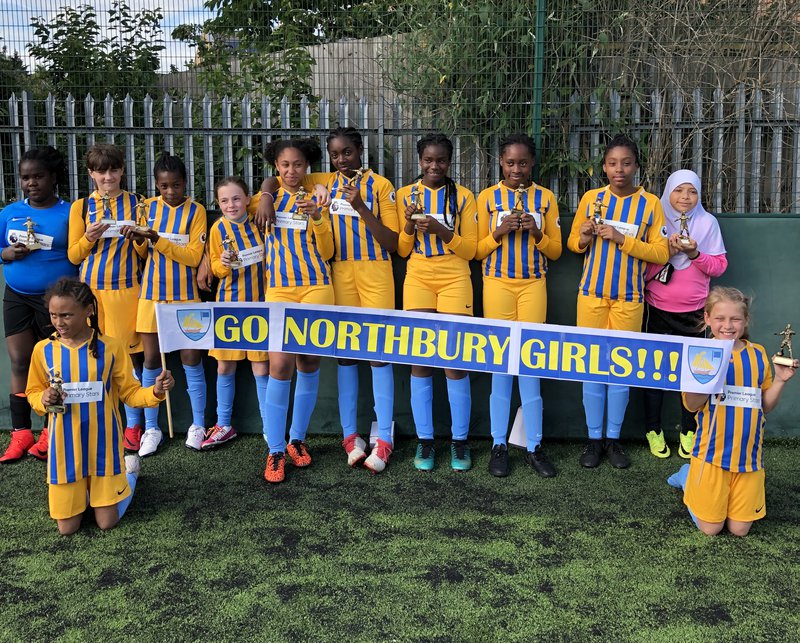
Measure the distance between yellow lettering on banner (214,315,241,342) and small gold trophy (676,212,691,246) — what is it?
8.90 feet

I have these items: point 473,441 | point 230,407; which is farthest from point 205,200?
point 473,441

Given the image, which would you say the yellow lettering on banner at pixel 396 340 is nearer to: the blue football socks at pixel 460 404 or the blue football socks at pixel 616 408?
the blue football socks at pixel 460 404

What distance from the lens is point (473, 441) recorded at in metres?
5.27

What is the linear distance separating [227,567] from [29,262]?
2.54m

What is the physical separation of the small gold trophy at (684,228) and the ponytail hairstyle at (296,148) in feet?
7.50

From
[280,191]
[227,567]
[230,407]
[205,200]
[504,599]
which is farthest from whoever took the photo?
[205,200]

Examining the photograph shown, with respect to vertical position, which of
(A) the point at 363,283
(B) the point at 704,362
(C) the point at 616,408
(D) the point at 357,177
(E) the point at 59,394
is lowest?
(C) the point at 616,408

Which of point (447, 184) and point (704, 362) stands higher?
point (447, 184)

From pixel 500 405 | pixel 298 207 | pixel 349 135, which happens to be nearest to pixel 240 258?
pixel 298 207

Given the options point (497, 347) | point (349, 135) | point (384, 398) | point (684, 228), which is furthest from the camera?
point (384, 398)

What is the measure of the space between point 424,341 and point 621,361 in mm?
1095

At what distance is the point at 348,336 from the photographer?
440cm

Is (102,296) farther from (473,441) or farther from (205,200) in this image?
(473,441)

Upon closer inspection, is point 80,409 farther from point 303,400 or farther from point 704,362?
point 704,362
